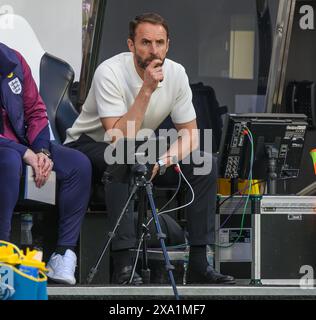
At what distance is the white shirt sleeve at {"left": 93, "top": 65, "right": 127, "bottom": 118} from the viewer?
6.46 meters

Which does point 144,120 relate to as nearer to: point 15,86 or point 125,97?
point 125,97

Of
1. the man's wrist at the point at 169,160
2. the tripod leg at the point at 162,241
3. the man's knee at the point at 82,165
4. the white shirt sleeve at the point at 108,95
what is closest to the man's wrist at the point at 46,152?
the man's knee at the point at 82,165

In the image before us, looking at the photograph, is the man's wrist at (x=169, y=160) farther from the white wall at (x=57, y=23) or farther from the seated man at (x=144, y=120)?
the white wall at (x=57, y=23)

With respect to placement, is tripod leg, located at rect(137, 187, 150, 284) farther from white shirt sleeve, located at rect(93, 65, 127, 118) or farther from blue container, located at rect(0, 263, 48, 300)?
blue container, located at rect(0, 263, 48, 300)

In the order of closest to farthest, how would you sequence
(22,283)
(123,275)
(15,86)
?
(22,283) < (123,275) < (15,86)

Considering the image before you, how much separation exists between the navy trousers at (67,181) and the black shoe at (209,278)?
67cm

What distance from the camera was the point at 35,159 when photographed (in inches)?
246

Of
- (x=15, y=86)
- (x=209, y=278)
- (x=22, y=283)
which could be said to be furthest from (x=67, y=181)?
(x=22, y=283)

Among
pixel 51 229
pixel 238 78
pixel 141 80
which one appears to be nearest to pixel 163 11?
pixel 238 78

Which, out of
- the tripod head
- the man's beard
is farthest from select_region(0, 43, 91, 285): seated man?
the man's beard

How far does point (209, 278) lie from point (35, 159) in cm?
112

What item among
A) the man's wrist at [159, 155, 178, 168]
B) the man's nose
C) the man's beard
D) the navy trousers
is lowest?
the navy trousers

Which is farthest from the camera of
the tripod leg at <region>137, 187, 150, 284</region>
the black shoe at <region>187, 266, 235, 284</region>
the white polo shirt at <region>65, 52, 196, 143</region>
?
the white polo shirt at <region>65, 52, 196, 143</region>

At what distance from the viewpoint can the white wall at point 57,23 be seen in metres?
7.47
